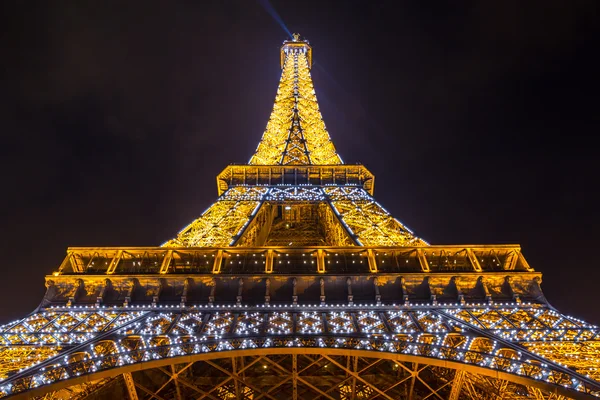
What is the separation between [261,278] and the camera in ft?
41.4

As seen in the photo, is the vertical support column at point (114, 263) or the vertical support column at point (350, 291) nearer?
the vertical support column at point (350, 291)

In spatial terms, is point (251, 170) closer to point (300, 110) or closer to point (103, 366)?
point (300, 110)

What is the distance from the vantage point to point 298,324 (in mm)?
11023

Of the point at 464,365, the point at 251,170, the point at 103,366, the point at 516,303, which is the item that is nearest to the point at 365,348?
the point at 464,365

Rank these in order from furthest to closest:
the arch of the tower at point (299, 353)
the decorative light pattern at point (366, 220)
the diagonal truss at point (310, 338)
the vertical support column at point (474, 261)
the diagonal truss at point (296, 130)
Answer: the diagonal truss at point (296, 130) < the decorative light pattern at point (366, 220) < the vertical support column at point (474, 261) < the diagonal truss at point (310, 338) < the arch of the tower at point (299, 353)

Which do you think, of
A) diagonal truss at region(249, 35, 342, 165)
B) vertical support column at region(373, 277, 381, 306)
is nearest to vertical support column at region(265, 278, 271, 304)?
vertical support column at region(373, 277, 381, 306)

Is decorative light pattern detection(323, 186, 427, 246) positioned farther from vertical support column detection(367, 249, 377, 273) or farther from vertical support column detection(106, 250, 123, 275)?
vertical support column detection(106, 250, 123, 275)

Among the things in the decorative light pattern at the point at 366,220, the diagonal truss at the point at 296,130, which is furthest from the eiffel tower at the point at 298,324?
the diagonal truss at the point at 296,130

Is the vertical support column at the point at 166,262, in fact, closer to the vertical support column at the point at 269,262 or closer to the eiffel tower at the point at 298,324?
the eiffel tower at the point at 298,324

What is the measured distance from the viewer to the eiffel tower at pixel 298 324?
9570 millimetres

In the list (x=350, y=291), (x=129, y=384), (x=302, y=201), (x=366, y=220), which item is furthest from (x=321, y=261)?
(x=302, y=201)

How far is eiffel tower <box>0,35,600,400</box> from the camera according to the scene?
31.4 feet

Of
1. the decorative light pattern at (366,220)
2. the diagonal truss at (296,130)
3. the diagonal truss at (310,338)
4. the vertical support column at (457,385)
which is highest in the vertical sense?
the diagonal truss at (296,130)

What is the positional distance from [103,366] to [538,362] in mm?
8851
